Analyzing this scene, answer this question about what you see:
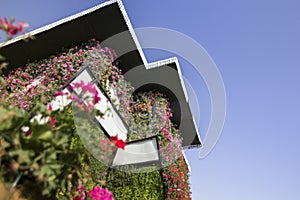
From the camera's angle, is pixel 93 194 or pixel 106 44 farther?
pixel 106 44

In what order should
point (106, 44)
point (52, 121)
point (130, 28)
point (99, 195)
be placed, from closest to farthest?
point (52, 121) < point (99, 195) < point (130, 28) < point (106, 44)

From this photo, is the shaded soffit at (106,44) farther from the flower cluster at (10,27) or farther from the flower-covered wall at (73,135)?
the flower cluster at (10,27)

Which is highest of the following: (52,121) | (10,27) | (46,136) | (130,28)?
(130,28)

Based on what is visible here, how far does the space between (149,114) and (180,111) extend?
1374mm

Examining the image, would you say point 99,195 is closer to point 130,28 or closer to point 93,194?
point 93,194

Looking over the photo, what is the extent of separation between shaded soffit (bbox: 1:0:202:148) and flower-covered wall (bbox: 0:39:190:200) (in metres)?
0.26

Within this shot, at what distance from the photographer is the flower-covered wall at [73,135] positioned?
1313 mm

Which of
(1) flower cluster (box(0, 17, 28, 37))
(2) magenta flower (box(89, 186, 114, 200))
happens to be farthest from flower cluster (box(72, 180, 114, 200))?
(1) flower cluster (box(0, 17, 28, 37))

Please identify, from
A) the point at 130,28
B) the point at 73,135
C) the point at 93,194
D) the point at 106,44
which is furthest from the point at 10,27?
the point at 106,44

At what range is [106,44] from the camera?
726cm

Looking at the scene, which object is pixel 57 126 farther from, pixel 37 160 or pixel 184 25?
pixel 184 25

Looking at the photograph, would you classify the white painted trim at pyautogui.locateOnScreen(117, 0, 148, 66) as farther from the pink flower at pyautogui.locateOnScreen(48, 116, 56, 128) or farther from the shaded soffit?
the pink flower at pyautogui.locateOnScreen(48, 116, 56, 128)

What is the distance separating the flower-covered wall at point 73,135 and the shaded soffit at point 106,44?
264mm

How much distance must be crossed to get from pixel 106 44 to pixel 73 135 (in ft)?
19.6
